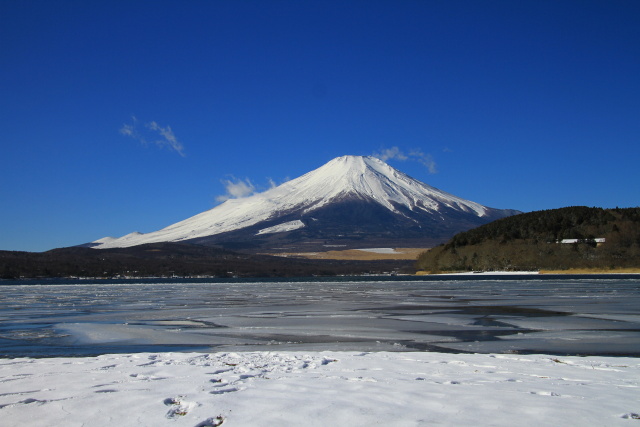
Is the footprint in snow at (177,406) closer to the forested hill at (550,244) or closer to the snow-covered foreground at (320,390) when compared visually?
the snow-covered foreground at (320,390)

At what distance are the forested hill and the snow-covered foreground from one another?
267ft

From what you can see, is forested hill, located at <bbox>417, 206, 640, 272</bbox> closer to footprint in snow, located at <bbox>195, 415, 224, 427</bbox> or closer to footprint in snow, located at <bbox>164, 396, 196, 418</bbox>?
footprint in snow, located at <bbox>164, 396, 196, 418</bbox>

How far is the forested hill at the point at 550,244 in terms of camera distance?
83812 millimetres

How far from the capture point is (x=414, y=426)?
6.13 meters

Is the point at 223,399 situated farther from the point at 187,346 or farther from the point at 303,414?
the point at 187,346

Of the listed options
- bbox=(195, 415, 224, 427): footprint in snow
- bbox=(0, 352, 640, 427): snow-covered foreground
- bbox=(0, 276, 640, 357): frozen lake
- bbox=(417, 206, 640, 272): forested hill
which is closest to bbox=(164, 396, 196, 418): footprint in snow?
bbox=(0, 352, 640, 427): snow-covered foreground

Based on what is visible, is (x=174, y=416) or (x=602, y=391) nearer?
(x=174, y=416)

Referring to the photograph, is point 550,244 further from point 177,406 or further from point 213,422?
point 213,422

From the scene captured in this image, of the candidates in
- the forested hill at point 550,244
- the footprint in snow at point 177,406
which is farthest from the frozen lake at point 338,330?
the forested hill at point 550,244

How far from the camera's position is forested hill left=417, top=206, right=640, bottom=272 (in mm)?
83812

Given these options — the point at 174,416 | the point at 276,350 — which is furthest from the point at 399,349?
the point at 174,416

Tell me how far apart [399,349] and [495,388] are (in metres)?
4.59

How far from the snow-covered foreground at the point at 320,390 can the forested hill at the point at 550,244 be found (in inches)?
3205

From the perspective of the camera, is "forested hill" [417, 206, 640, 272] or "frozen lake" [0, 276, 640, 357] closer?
"frozen lake" [0, 276, 640, 357]
